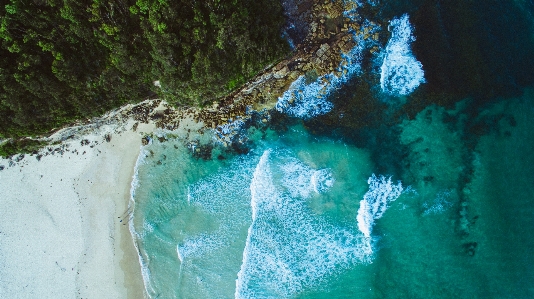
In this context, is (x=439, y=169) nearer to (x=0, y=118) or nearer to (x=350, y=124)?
(x=350, y=124)

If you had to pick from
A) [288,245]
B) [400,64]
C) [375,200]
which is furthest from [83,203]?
[400,64]

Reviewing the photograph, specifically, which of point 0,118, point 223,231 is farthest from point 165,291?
point 0,118

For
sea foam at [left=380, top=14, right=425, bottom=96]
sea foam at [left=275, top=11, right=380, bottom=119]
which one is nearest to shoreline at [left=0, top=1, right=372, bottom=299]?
sea foam at [left=275, top=11, right=380, bottom=119]

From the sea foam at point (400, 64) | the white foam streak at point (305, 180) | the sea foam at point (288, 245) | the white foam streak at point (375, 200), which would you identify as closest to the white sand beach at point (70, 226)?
the sea foam at point (288, 245)

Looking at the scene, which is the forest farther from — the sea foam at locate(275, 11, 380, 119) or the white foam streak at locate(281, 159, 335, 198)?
the white foam streak at locate(281, 159, 335, 198)

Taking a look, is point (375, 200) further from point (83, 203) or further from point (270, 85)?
point (83, 203)
